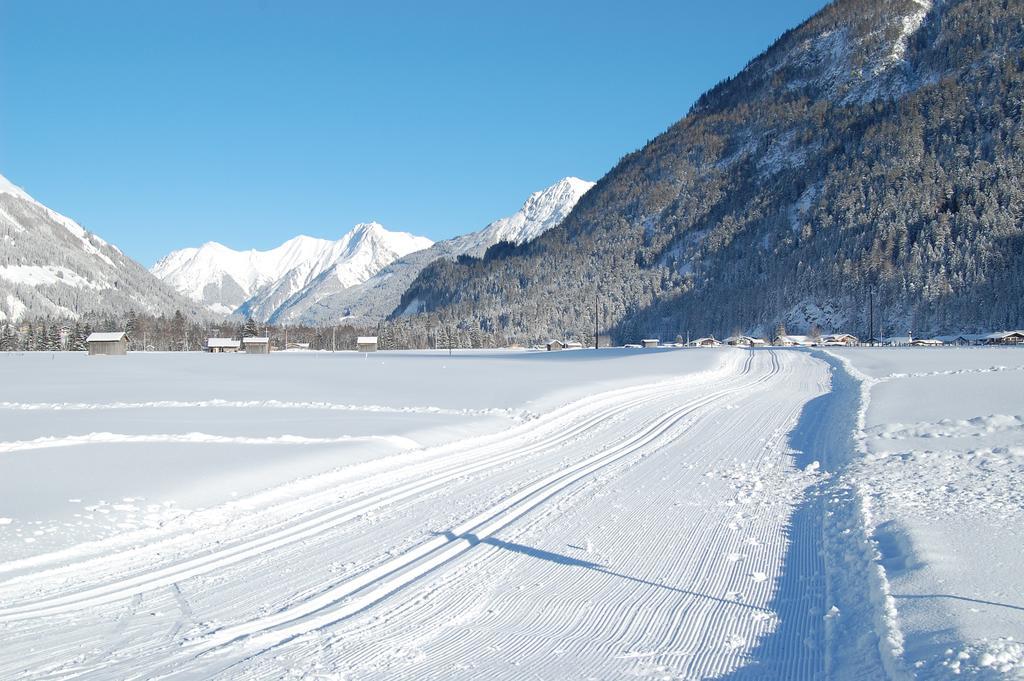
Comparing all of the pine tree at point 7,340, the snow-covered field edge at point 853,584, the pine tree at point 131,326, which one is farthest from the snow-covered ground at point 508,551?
the pine tree at point 131,326

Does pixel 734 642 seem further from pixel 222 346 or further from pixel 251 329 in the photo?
pixel 251 329

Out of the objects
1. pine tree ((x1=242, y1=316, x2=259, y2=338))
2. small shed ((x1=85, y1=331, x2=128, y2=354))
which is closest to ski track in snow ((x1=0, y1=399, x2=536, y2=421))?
small shed ((x1=85, y1=331, x2=128, y2=354))

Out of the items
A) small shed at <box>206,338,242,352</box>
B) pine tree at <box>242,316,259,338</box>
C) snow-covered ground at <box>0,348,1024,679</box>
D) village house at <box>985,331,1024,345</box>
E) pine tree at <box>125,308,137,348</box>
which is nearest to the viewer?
snow-covered ground at <box>0,348,1024,679</box>

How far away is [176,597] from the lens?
7508mm

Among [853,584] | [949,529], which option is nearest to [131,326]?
[949,529]

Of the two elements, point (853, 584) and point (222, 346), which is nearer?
point (853, 584)

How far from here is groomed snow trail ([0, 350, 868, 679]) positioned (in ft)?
19.4

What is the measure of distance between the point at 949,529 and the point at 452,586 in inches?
241

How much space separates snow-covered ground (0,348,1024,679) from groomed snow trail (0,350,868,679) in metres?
0.04

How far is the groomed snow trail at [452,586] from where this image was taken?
5898mm

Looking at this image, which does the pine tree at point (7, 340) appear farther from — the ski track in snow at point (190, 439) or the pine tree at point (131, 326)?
the ski track in snow at point (190, 439)

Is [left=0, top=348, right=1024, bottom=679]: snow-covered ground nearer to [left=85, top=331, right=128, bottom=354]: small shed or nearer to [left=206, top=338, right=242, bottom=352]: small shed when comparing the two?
[left=85, top=331, right=128, bottom=354]: small shed

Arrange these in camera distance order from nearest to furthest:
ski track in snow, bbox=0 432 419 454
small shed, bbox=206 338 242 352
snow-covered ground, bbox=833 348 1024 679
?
snow-covered ground, bbox=833 348 1024 679, ski track in snow, bbox=0 432 419 454, small shed, bbox=206 338 242 352

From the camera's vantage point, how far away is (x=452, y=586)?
298 inches
